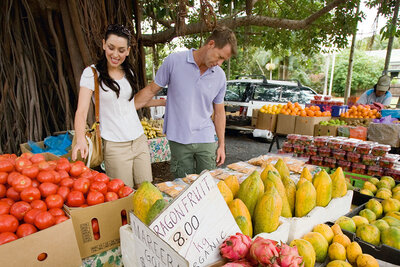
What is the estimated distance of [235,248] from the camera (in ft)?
2.88

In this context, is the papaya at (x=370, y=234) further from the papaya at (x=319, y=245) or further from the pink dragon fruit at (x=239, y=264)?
the pink dragon fruit at (x=239, y=264)

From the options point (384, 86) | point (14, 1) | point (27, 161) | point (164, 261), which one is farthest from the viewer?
point (384, 86)

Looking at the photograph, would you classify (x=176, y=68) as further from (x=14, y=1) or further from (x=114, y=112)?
(x=14, y=1)

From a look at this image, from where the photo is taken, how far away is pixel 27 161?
Answer: 5.14 ft

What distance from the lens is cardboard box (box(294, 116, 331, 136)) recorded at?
4672mm

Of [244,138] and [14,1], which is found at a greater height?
[14,1]

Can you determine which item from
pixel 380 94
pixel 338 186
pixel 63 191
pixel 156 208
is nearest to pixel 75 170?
pixel 63 191

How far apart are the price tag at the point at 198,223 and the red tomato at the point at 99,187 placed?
73cm

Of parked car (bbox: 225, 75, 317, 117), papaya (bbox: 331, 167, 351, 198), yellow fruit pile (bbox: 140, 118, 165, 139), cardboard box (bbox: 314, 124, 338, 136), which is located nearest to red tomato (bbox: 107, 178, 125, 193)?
papaya (bbox: 331, 167, 351, 198)

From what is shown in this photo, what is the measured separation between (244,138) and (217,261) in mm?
7960

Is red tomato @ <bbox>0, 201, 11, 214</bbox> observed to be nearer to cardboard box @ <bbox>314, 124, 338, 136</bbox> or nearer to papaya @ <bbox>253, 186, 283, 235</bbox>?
papaya @ <bbox>253, 186, 283, 235</bbox>

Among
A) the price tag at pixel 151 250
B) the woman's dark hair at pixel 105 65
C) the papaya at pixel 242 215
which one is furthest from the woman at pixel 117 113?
the papaya at pixel 242 215

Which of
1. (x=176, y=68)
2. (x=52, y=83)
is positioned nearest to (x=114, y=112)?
(x=176, y=68)

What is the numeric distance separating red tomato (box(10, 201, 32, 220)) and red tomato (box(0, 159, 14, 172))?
0.39 metres
